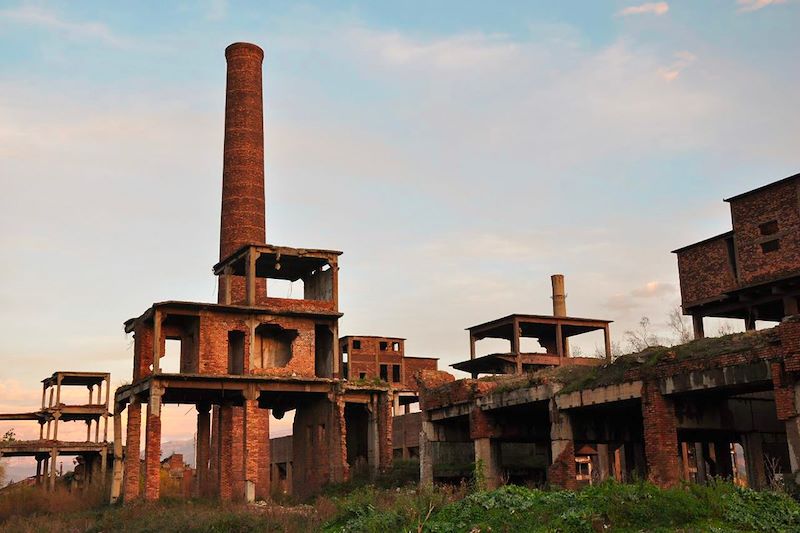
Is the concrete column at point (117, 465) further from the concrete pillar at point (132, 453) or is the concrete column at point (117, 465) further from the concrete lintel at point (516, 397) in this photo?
the concrete lintel at point (516, 397)

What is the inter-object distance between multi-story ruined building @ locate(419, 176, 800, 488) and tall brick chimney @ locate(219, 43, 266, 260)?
16069 mm

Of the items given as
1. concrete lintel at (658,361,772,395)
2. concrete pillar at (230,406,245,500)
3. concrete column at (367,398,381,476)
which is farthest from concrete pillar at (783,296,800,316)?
concrete pillar at (230,406,245,500)

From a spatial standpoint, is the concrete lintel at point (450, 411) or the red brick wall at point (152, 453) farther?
the red brick wall at point (152, 453)

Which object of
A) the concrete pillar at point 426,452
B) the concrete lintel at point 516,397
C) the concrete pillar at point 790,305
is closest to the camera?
the concrete lintel at point 516,397

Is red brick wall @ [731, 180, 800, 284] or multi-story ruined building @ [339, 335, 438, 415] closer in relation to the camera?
red brick wall @ [731, 180, 800, 284]

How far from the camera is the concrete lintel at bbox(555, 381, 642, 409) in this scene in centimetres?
2014

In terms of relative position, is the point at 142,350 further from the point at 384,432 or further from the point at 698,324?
the point at 698,324

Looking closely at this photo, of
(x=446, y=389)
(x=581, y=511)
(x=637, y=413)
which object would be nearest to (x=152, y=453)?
(x=446, y=389)

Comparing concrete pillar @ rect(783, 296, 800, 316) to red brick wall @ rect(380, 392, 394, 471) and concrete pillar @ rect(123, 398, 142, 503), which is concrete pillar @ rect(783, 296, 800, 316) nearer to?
red brick wall @ rect(380, 392, 394, 471)

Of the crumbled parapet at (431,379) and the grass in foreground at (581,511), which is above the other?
the crumbled parapet at (431,379)

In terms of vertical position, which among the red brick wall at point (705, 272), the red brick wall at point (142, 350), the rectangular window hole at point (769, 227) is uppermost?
the rectangular window hole at point (769, 227)

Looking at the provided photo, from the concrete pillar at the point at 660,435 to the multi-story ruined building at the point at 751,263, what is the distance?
8603 mm

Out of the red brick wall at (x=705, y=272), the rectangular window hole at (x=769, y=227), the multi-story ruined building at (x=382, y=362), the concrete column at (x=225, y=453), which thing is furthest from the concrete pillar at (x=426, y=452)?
the multi-story ruined building at (x=382, y=362)

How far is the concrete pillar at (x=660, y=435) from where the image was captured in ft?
62.6
